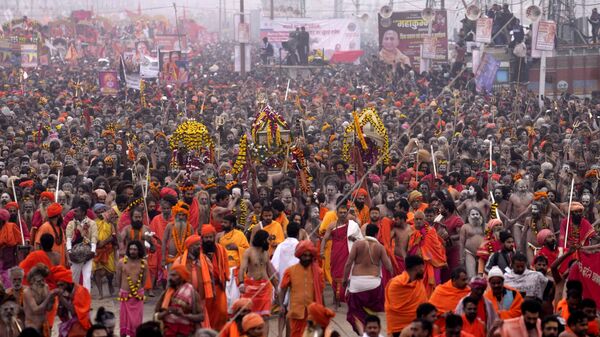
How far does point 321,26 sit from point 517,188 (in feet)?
144

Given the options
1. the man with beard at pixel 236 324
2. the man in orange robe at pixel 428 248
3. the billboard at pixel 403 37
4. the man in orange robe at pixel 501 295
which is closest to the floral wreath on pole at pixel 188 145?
the man in orange robe at pixel 428 248

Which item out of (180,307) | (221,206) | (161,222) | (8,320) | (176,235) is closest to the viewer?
(180,307)

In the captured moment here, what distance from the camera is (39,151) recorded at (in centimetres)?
1823

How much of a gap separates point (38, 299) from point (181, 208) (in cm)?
315

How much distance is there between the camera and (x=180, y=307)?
A: 332 inches

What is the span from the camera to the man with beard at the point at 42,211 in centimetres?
1252

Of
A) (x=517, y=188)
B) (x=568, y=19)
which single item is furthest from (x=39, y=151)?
(x=568, y=19)

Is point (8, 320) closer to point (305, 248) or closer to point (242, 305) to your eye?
point (242, 305)

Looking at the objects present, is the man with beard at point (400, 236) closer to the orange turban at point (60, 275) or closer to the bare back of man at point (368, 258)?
the bare back of man at point (368, 258)

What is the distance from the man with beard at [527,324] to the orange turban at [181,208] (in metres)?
4.64

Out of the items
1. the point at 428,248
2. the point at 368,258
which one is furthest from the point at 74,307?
the point at 428,248

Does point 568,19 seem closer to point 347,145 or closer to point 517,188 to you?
point 347,145

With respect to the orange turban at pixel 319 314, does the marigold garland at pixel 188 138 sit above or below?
above

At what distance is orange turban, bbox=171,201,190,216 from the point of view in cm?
1173
